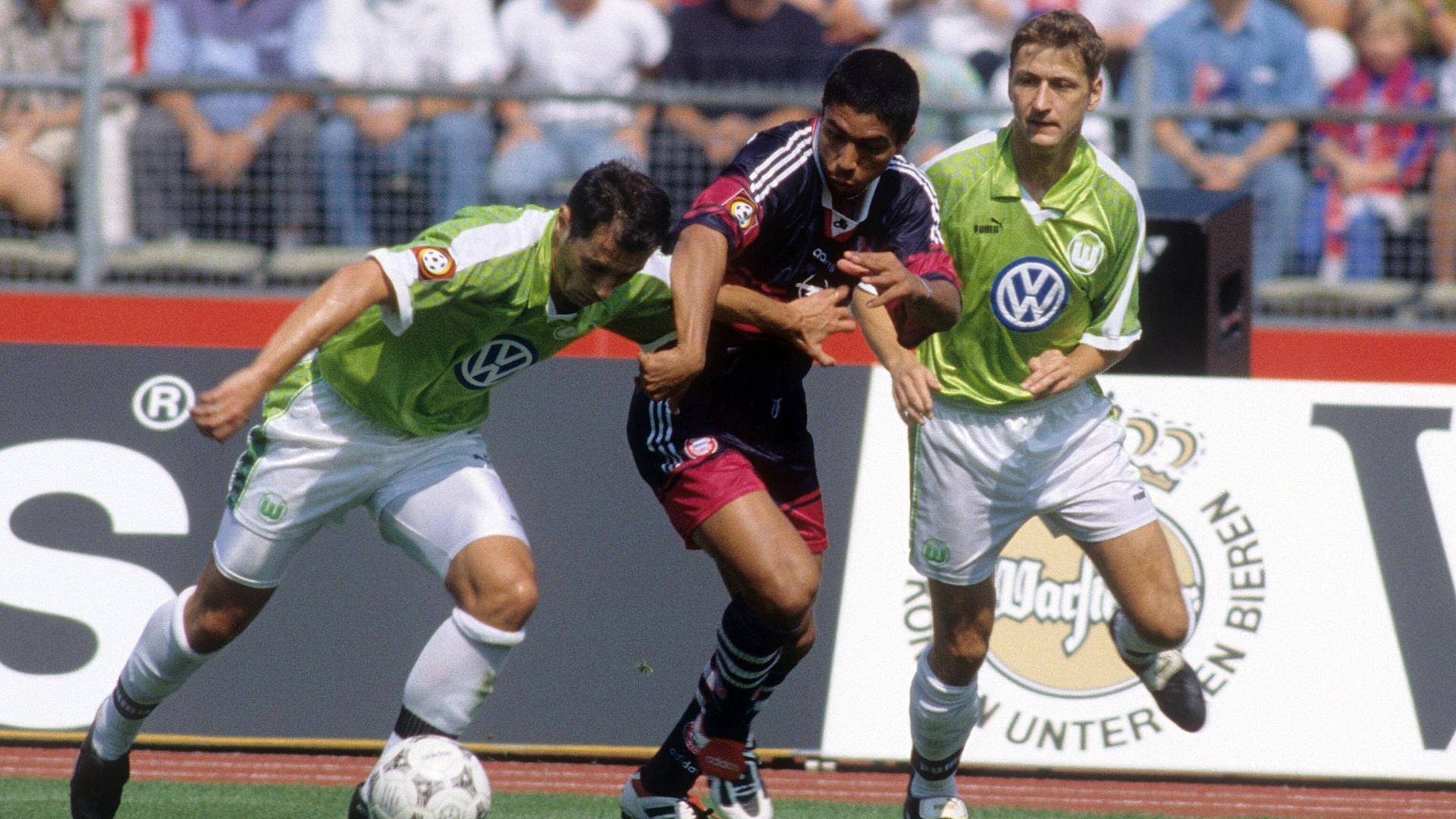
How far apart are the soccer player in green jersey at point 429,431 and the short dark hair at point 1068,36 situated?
129cm

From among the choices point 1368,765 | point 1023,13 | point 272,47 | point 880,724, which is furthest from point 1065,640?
point 272,47

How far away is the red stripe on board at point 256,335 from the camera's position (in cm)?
820

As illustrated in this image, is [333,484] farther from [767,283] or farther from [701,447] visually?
[767,283]

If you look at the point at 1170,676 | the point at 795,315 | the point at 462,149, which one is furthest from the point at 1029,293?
the point at 462,149

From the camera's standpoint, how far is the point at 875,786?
6.14 metres

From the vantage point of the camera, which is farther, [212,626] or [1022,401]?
[1022,401]

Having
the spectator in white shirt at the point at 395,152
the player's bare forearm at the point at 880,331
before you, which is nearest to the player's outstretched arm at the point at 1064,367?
the player's bare forearm at the point at 880,331

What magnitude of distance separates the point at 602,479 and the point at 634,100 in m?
2.57

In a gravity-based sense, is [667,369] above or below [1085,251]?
below

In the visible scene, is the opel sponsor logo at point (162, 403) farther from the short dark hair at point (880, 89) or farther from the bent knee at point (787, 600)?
the short dark hair at point (880, 89)

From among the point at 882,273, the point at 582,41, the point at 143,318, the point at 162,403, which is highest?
the point at 582,41

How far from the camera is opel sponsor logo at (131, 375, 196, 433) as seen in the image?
21.2 ft

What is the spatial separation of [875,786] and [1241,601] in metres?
1.54

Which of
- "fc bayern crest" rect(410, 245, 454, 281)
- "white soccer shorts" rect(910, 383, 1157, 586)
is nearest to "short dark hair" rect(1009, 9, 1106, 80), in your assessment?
"white soccer shorts" rect(910, 383, 1157, 586)
